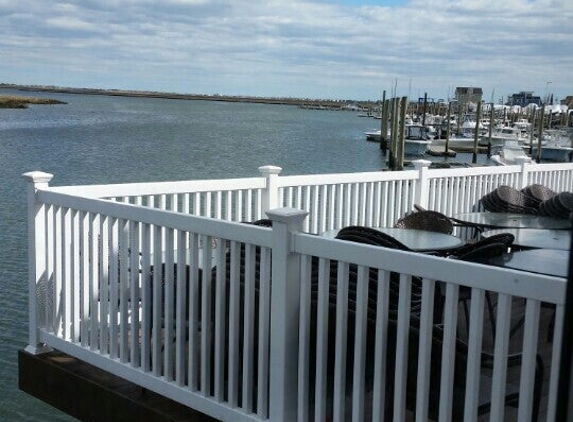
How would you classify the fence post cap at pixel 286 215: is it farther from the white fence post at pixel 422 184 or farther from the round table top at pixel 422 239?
the white fence post at pixel 422 184

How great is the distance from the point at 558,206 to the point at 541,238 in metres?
1.53

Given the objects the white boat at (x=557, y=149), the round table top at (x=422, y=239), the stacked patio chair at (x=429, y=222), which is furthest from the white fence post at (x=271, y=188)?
the white boat at (x=557, y=149)

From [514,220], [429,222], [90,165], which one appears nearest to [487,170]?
[514,220]

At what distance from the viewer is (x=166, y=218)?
3980 mm

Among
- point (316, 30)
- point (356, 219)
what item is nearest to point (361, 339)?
point (356, 219)

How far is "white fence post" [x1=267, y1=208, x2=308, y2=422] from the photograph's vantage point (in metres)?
3.41

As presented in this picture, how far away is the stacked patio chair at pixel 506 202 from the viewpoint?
7.63 metres

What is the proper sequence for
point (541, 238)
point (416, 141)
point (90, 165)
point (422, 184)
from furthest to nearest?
point (416, 141) → point (90, 165) → point (422, 184) → point (541, 238)

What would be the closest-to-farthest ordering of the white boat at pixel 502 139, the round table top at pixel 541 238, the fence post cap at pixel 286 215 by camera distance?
the fence post cap at pixel 286 215
the round table top at pixel 541 238
the white boat at pixel 502 139

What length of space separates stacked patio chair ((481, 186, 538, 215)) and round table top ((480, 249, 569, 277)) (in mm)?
2478

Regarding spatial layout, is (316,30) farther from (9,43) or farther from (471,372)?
(9,43)

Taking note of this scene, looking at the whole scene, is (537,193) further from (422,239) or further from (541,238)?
(422,239)

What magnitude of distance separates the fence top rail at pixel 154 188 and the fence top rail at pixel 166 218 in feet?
0.37

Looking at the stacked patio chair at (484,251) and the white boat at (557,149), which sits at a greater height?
the stacked patio chair at (484,251)
